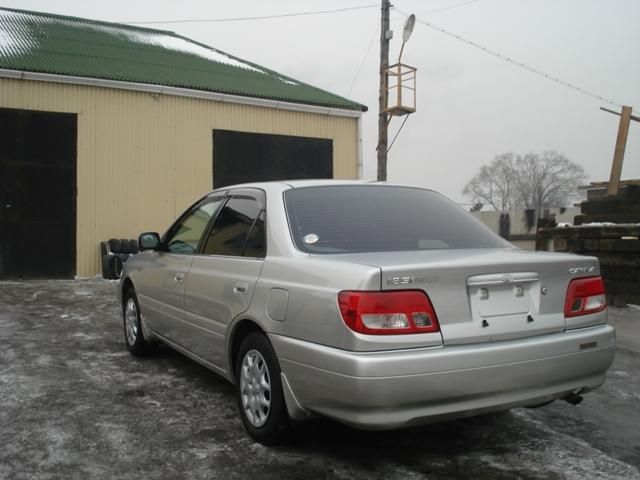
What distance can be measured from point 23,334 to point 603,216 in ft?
29.5

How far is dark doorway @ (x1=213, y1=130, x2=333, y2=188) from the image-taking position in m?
14.8

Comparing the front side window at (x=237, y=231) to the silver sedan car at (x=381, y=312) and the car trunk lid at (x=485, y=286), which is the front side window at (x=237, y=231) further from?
the car trunk lid at (x=485, y=286)

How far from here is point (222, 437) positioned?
3572 millimetres

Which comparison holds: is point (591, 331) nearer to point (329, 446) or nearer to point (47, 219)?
point (329, 446)

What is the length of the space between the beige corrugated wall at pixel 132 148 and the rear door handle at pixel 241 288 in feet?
34.5

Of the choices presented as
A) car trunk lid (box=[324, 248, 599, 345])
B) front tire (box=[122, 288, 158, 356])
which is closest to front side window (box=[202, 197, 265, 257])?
car trunk lid (box=[324, 248, 599, 345])

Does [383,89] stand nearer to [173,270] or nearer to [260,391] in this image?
[173,270]

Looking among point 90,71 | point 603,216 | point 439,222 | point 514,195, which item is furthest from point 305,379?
point 514,195

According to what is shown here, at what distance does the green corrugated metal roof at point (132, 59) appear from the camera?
1357 centimetres

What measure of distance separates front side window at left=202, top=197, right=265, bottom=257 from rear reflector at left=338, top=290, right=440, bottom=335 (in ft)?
3.14

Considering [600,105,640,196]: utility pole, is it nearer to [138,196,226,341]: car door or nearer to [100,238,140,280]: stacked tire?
[138,196,226,341]: car door

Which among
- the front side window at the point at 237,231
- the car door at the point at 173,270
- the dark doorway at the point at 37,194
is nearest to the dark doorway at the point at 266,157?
the dark doorway at the point at 37,194

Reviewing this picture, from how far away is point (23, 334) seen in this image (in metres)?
6.70

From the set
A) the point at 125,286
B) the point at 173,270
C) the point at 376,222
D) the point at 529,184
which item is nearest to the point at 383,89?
the point at 125,286
